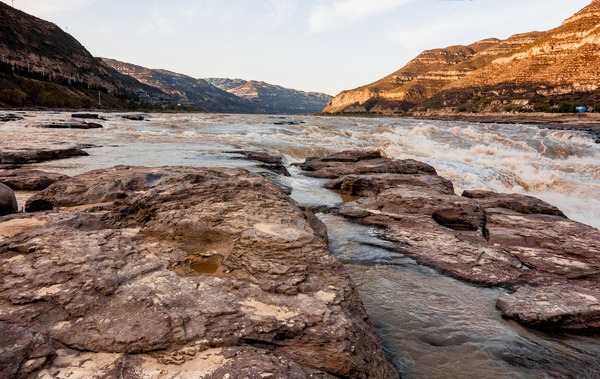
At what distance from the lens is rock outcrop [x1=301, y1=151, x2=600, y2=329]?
337cm

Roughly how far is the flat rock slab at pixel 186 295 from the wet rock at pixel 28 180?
13.1 feet

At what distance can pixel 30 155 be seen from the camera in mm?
9797

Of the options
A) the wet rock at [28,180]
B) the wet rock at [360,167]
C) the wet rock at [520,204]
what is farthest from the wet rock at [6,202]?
the wet rock at [360,167]

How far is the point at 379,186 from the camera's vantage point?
7762 millimetres

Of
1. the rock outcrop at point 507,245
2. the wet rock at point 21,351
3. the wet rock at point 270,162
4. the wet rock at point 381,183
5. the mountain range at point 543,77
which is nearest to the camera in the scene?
the wet rock at point 21,351

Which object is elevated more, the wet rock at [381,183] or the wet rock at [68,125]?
the wet rock at [68,125]

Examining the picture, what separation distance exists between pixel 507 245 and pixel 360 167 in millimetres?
5884

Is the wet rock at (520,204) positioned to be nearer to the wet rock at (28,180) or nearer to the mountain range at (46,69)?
the wet rock at (28,180)

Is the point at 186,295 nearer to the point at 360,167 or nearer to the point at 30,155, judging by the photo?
the point at 360,167

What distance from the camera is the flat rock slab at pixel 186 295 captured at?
1.91 meters

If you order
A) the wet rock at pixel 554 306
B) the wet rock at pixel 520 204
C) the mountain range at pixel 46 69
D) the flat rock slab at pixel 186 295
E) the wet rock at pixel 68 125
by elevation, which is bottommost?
the wet rock at pixel 554 306

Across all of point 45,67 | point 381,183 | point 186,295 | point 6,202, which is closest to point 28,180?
point 6,202

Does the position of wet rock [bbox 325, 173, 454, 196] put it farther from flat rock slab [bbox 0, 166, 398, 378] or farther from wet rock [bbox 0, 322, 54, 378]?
wet rock [bbox 0, 322, 54, 378]

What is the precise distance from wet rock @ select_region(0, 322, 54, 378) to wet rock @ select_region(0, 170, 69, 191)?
5574 mm
